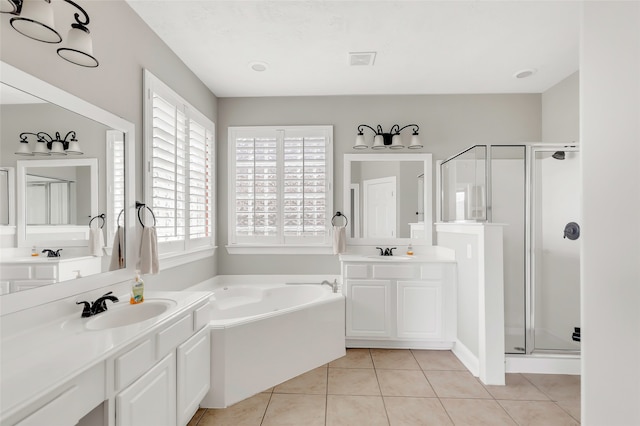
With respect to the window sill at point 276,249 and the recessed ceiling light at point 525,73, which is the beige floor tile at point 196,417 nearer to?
the window sill at point 276,249

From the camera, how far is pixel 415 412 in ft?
7.04

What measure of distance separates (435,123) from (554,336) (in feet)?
7.84

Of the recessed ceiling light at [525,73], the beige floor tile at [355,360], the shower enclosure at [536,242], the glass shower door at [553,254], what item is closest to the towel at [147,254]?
the beige floor tile at [355,360]

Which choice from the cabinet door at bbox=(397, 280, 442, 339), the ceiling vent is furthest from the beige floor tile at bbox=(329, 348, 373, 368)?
the ceiling vent

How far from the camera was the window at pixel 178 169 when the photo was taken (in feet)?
7.82

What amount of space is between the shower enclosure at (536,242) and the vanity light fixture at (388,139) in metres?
0.92

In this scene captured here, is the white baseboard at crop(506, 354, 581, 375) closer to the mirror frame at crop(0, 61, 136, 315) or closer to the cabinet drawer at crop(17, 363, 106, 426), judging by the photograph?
the cabinet drawer at crop(17, 363, 106, 426)

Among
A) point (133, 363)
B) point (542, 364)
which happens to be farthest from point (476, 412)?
point (133, 363)

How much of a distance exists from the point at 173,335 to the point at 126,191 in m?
1.03

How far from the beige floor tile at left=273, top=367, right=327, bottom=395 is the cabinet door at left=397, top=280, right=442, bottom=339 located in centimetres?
94

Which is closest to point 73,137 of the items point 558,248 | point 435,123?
point 435,123

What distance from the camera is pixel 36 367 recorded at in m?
1.08

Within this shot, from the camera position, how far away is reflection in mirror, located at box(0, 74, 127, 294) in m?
1.39

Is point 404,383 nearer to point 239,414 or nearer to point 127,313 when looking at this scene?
point 239,414
